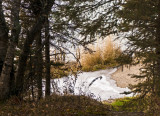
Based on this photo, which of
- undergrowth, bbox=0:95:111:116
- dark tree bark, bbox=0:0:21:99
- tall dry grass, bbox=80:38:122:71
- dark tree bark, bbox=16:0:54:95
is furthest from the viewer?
tall dry grass, bbox=80:38:122:71

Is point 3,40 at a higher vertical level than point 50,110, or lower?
higher

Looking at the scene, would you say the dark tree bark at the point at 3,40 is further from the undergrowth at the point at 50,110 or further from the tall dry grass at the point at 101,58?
the tall dry grass at the point at 101,58

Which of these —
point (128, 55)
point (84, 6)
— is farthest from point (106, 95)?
point (84, 6)

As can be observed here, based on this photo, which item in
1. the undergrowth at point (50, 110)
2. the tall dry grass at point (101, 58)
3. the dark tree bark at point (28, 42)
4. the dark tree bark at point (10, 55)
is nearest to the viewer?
the undergrowth at point (50, 110)

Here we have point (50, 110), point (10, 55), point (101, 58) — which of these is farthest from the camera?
point (101, 58)

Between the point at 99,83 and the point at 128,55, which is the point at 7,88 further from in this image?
the point at 99,83

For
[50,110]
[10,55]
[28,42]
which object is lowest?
[50,110]

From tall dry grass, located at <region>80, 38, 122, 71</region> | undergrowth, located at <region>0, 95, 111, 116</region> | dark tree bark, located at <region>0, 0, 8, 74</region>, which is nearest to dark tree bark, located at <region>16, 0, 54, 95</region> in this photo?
dark tree bark, located at <region>0, 0, 8, 74</region>

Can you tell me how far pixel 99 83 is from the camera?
9102 millimetres

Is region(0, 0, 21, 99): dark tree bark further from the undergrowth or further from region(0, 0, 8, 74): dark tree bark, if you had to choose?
the undergrowth

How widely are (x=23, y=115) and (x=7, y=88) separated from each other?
71.0 inches

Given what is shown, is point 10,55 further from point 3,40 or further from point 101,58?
point 101,58

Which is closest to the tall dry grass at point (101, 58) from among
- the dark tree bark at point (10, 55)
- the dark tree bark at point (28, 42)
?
the dark tree bark at point (28, 42)

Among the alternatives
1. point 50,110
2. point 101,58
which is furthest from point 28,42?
point 101,58
